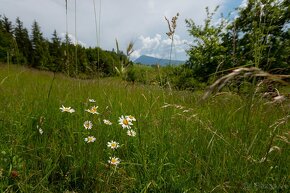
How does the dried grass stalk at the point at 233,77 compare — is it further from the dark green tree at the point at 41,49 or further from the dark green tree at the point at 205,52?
the dark green tree at the point at 205,52

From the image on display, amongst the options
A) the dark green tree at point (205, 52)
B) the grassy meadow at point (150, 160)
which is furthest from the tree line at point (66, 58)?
the dark green tree at point (205, 52)

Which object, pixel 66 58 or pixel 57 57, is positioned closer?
pixel 66 58

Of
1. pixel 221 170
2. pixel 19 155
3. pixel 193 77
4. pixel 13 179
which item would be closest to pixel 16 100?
pixel 19 155

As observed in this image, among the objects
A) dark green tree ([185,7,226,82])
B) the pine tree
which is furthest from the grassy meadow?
dark green tree ([185,7,226,82])

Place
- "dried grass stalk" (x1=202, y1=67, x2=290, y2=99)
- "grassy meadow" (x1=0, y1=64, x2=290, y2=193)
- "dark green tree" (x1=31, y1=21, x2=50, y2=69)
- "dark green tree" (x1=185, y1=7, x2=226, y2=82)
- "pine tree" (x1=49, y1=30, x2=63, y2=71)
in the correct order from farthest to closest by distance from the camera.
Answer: "dark green tree" (x1=185, y1=7, x2=226, y2=82) < "dark green tree" (x1=31, y1=21, x2=50, y2=69) < "pine tree" (x1=49, y1=30, x2=63, y2=71) < "grassy meadow" (x1=0, y1=64, x2=290, y2=193) < "dried grass stalk" (x1=202, y1=67, x2=290, y2=99)

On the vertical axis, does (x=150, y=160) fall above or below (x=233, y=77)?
below

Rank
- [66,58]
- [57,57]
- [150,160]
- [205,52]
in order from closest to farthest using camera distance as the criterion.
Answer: [150,160]
[66,58]
[57,57]
[205,52]

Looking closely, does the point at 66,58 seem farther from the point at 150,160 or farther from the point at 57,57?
the point at 57,57

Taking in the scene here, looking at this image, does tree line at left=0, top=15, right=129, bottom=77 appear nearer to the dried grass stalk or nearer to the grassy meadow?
the grassy meadow

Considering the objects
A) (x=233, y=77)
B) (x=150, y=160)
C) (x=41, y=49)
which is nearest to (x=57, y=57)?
(x=41, y=49)

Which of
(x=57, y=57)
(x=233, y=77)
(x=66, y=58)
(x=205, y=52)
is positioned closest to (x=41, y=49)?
(x=66, y=58)

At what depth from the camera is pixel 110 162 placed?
119 cm

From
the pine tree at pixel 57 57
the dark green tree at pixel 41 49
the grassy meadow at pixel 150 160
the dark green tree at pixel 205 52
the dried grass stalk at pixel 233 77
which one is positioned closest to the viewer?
the dried grass stalk at pixel 233 77

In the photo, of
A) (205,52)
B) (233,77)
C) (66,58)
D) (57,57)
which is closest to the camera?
(233,77)
